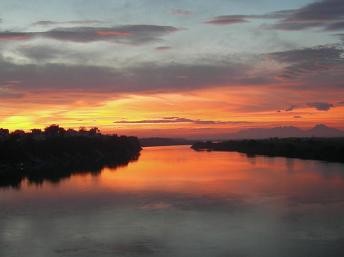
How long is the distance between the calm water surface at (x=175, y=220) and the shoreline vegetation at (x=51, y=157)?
580cm

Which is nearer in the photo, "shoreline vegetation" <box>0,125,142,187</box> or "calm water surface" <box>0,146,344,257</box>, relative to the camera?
"calm water surface" <box>0,146,344,257</box>

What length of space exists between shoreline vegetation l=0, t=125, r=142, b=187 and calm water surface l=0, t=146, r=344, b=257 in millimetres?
5804

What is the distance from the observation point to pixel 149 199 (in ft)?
43.7

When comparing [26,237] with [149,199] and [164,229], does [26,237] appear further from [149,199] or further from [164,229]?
[149,199]

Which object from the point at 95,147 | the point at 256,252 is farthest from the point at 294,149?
the point at 256,252

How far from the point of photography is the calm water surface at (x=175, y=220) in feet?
26.0

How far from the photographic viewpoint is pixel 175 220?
10.1 meters

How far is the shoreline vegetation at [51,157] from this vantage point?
22.5 meters

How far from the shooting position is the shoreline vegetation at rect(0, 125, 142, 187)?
886 inches

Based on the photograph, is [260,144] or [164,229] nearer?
[164,229]

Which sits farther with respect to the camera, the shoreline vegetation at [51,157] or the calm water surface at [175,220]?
the shoreline vegetation at [51,157]

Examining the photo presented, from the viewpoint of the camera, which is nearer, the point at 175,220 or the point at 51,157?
the point at 175,220

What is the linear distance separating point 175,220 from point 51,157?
2198 cm

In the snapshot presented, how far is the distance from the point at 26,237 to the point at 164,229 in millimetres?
2353
